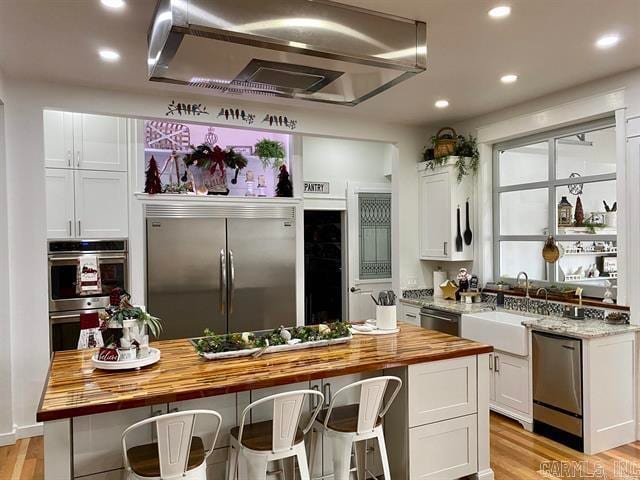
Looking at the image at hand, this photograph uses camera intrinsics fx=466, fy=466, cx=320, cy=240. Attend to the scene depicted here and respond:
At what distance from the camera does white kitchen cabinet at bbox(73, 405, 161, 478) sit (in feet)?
7.05

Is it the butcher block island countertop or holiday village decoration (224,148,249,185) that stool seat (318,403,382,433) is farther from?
holiday village decoration (224,148,249,185)

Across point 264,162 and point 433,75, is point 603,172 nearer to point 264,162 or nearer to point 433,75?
point 433,75

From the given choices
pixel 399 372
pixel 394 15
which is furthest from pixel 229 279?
pixel 394 15

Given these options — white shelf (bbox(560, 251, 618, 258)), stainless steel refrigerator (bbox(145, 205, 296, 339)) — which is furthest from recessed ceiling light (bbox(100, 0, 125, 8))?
white shelf (bbox(560, 251, 618, 258))

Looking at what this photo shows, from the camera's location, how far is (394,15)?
2545 millimetres

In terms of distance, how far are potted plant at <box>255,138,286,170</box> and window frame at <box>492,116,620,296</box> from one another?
2276 mm

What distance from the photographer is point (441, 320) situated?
455cm

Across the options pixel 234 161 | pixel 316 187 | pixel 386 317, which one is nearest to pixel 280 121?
pixel 234 161

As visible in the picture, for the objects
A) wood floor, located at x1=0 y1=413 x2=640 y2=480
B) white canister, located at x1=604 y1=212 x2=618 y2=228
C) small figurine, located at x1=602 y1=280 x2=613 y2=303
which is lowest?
wood floor, located at x1=0 y1=413 x2=640 y2=480

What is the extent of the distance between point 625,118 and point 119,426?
4.03m

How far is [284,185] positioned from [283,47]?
3066 mm

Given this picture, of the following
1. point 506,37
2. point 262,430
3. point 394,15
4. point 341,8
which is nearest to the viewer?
point 341,8

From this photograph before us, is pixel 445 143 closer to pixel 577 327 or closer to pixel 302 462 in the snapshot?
pixel 577 327

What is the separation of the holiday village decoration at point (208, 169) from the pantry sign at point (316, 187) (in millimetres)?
1229
